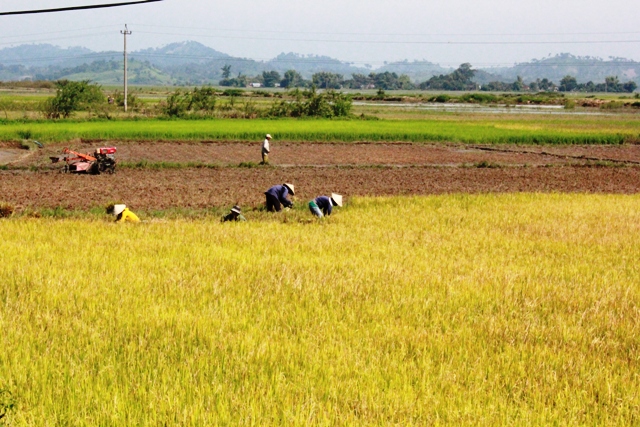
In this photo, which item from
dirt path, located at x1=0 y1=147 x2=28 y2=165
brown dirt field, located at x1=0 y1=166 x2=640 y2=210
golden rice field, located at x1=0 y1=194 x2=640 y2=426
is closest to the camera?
golden rice field, located at x1=0 y1=194 x2=640 y2=426

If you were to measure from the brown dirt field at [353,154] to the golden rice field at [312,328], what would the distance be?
467 inches

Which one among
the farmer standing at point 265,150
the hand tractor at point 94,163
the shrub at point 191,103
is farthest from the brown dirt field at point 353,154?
the shrub at point 191,103

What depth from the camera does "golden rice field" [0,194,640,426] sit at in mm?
4086

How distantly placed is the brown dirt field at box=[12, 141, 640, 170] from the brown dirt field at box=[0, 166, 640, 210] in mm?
1800

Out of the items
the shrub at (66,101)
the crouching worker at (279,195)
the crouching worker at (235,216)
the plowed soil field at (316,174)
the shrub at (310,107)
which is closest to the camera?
the crouching worker at (235,216)

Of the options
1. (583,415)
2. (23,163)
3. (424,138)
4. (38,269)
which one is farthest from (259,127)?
(583,415)

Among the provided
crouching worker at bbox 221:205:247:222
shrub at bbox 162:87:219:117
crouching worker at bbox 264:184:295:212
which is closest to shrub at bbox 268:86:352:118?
shrub at bbox 162:87:219:117

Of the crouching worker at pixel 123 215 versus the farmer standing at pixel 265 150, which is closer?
the crouching worker at pixel 123 215

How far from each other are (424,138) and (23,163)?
52.3ft

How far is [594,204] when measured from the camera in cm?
1412

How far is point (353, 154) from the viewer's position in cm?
2417

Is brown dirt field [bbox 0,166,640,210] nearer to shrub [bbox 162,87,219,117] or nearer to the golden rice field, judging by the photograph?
the golden rice field

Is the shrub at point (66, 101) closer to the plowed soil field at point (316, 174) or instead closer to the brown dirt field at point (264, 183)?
the plowed soil field at point (316, 174)

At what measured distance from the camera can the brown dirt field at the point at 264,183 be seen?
46.1ft
